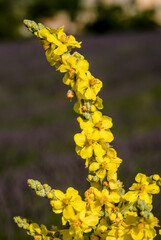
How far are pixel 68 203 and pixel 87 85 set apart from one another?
0.34 meters

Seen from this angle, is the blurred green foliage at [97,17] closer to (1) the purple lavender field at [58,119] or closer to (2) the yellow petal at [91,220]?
(1) the purple lavender field at [58,119]

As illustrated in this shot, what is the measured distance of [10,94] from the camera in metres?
9.57

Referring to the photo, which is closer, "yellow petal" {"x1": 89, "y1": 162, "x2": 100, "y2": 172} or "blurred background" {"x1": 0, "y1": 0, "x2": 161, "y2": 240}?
"yellow petal" {"x1": 89, "y1": 162, "x2": 100, "y2": 172}

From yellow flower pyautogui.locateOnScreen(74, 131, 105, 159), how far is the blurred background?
1529 millimetres

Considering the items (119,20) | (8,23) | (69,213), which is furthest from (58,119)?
(119,20)

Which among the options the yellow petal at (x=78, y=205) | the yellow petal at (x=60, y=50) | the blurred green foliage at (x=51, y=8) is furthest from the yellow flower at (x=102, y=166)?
the blurred green foliage at (x=51, y=8)

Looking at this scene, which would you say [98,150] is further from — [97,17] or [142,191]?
[97,17]

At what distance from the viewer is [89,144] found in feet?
3.45

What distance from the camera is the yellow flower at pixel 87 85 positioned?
1.05m

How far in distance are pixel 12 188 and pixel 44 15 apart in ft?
81.5

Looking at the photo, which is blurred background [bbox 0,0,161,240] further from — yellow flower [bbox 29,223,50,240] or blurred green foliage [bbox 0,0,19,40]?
blurred green foliage [bbox 0,0,19,40]

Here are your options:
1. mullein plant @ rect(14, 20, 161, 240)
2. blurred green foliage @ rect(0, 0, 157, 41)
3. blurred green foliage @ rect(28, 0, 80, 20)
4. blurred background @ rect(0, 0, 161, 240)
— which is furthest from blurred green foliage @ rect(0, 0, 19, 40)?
mullein plant @ rect(14, 20, 161, 240)

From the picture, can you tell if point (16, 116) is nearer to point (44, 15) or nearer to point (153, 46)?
point (153, 46)

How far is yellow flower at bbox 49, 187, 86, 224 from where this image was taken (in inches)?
38.9
